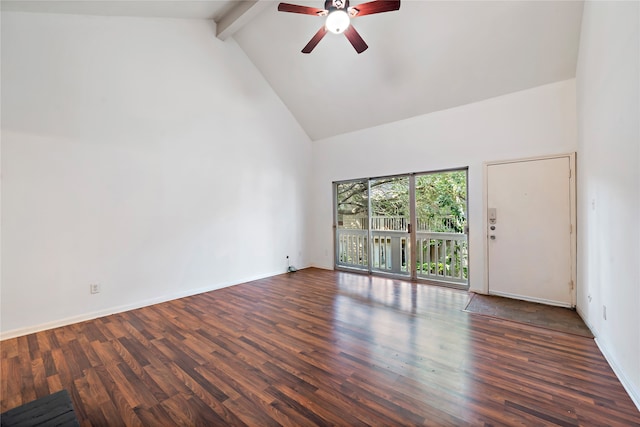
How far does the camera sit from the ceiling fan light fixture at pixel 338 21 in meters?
2.52

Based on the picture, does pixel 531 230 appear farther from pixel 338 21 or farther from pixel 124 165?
pixel 124 165

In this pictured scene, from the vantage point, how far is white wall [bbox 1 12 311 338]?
2719 millimetres

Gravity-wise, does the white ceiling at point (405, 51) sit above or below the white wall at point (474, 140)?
above

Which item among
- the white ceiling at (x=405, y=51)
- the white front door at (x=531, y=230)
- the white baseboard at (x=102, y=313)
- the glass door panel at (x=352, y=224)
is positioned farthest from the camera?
the glass door panel at (x=352, y=224)

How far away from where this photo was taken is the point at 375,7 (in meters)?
2.57

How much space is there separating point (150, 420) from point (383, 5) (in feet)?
12.2

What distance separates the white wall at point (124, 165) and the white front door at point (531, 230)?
373cm

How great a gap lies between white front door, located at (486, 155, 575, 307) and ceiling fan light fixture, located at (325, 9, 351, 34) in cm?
273

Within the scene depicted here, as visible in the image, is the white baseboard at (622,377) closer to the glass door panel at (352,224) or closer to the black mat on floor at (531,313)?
the black mat on floor at (531,313)

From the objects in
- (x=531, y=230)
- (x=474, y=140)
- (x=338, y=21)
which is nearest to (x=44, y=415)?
(x=338, y=21)

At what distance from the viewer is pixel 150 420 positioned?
5.11 ft

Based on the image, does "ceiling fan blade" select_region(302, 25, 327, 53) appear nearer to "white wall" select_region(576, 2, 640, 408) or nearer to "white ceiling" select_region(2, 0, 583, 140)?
"white ceiling" select_region(2, 0, 583, 140)

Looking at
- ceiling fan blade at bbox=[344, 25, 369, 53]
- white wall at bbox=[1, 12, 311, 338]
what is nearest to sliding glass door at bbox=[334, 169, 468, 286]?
white wall at bbox=[1, 12, 311, 338]

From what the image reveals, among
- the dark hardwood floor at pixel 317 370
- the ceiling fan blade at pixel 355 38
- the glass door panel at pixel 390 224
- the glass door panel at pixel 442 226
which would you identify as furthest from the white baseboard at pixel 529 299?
the ceiling fan blade at pixel 355 38
